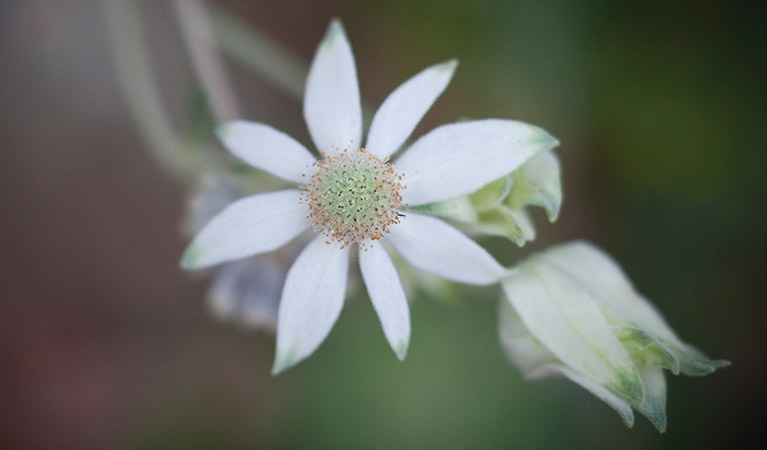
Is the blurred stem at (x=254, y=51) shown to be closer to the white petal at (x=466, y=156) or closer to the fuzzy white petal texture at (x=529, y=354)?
the white petal at (x=466, y=156)

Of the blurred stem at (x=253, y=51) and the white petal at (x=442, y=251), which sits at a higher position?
the blurred stem at (x=253, y=51)

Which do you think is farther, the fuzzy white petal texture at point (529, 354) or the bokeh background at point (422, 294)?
the bokeh background at point (422, 294)

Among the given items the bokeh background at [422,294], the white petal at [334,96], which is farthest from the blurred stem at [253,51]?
the white petal at [334,96]

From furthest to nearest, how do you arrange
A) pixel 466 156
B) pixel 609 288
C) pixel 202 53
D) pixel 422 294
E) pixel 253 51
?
pixel 422 294, pixel 253 51, pixel 202 53, pixel 609 288, pixel 466 156

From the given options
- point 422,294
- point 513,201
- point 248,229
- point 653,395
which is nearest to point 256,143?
point 248,229

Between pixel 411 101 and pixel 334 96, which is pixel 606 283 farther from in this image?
pixel 334 96

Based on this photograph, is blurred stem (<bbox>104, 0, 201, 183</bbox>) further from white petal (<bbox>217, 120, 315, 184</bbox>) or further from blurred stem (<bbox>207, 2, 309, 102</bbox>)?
white petal (<bbox>217, 120, 315, 184</bbox>)

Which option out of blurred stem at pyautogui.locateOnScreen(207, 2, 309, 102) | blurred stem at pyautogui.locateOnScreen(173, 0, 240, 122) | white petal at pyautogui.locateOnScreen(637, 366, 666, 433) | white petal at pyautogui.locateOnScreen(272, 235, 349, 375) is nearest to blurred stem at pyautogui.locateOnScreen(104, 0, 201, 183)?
blurred stem at pyautogui.locateOnScreen(173, 0, 240, 122)

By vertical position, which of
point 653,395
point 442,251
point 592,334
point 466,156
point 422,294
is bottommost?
point 422,294

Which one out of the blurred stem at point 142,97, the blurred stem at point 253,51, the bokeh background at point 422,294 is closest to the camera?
the blurred stem at point 142,97
